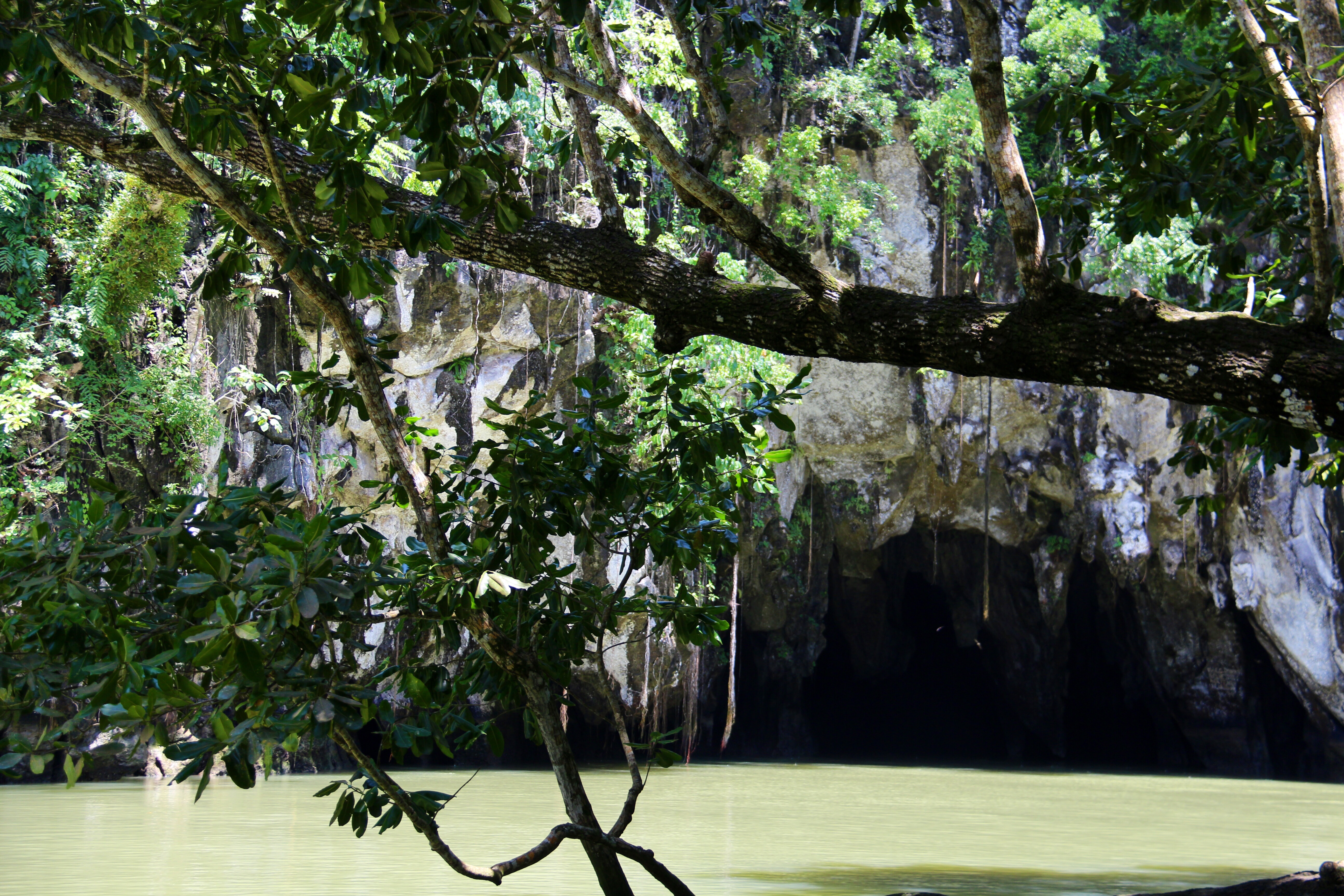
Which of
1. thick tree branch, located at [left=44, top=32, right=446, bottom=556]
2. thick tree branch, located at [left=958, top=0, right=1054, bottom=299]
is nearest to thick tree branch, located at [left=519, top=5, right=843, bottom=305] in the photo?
thick tree branch, located at [left=958, top=0, right=1054, bottom=299]

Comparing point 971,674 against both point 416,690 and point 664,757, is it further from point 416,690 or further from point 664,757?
point 416,690

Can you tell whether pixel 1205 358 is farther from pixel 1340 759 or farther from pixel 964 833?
pixel 1340 759

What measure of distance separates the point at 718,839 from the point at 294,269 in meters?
4.55

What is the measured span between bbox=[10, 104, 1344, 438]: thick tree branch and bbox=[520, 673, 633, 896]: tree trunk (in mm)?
852

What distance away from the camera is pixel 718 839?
5.99 m

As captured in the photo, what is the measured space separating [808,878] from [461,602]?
3.09 metres

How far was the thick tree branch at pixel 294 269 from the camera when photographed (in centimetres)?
228

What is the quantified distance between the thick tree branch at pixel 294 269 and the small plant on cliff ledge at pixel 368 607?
0.08m

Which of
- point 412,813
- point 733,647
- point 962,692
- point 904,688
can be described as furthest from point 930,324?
point 904,688

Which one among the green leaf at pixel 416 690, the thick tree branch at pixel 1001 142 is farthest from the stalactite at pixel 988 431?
the green leaf at pixel 416 690

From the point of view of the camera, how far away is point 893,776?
428 inches

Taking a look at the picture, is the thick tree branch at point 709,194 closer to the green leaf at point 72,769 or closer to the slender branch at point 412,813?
the slender branch at point 412,813

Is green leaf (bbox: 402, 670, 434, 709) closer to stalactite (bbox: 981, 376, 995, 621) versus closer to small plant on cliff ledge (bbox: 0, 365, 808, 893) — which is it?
small plant on cliff ledge (bbox: 0, 365, 808, 893)

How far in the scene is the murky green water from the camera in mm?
4633
